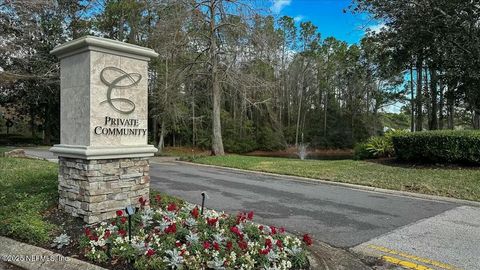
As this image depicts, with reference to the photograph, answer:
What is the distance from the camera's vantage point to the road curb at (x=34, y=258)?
3480 mm

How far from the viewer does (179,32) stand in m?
16.5

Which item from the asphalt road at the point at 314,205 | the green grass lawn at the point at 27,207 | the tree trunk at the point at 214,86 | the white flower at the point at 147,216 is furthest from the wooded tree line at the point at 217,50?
the white flower at the point at 147,216

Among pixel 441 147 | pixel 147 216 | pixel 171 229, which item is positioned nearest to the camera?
pixel 171 229

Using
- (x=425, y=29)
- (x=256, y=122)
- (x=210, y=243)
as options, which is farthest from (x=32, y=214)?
(x=256, y=122)


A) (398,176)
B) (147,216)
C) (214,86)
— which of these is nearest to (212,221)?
(147,216)

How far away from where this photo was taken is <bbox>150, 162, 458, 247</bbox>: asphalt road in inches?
212

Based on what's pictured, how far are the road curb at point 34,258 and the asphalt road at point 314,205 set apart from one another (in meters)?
2.99

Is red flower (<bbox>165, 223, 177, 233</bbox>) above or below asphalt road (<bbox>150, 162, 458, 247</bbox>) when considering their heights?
above

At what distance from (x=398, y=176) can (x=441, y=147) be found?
81.5 inches

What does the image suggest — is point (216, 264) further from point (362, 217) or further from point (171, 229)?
point (362, 217)

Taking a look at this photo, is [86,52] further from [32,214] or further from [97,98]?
[32,214]

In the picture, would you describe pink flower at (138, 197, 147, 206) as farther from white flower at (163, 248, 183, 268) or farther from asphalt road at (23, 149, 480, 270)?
asphalt road at (23, 149, 480, 270)

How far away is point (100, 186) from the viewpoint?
4.65m

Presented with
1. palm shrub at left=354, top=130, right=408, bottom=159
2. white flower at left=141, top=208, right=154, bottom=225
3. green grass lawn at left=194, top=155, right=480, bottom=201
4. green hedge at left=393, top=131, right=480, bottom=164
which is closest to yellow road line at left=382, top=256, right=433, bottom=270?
white flower at left=141, top=208, right=154, bottom=225
